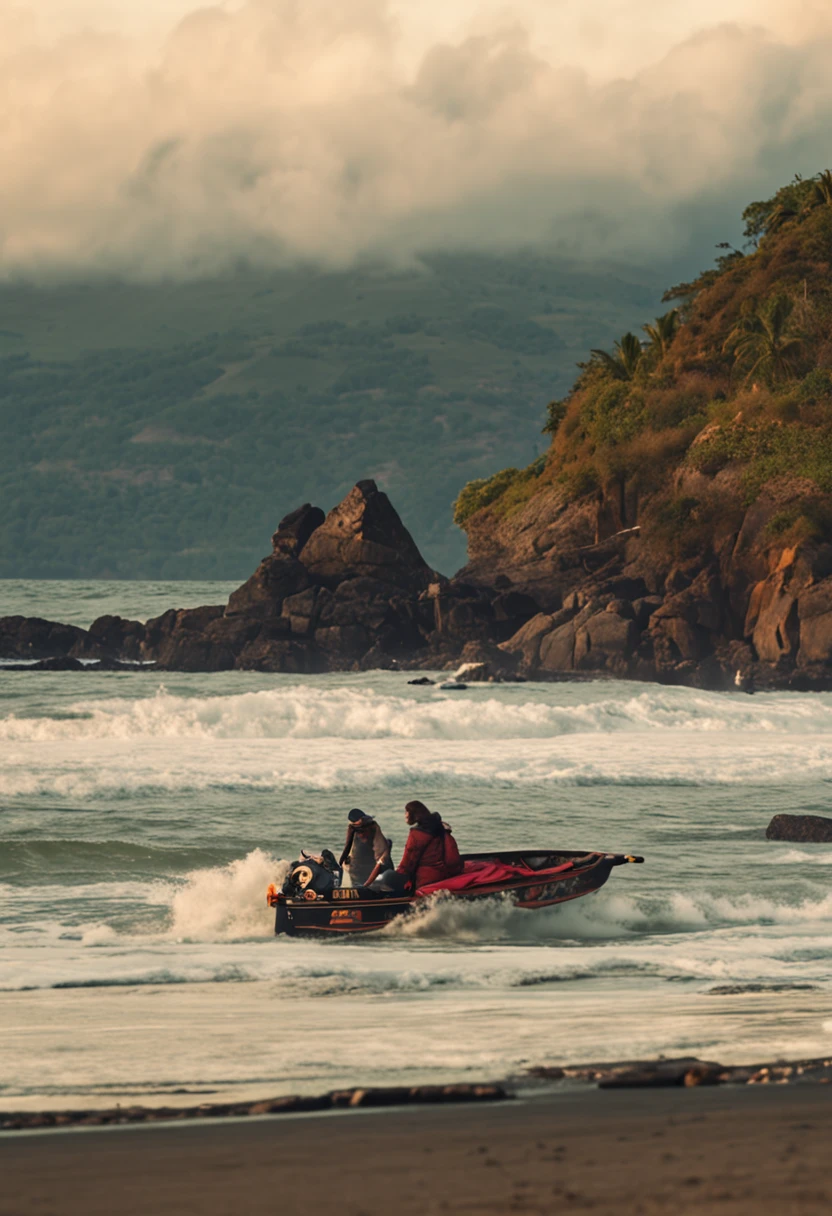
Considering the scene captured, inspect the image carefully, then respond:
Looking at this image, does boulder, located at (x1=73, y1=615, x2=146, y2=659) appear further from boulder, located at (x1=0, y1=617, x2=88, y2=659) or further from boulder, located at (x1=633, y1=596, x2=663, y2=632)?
boulder, located at (x1=633, y1=596, x2=663, y2=632)

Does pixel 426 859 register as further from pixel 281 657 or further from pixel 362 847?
pixel 281 657

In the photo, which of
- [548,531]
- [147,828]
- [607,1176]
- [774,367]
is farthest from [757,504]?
[607,1176]

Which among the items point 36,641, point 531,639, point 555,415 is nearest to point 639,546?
point 531,639

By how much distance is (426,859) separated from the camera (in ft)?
49.9

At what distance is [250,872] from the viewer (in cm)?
1620

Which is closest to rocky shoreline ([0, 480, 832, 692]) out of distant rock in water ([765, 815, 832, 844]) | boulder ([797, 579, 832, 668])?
boulder ([797, 579, 832, 668])

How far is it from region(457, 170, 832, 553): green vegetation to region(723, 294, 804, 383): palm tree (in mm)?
63

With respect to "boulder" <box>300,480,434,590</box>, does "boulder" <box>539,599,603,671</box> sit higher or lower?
lower

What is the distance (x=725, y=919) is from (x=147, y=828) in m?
10.7

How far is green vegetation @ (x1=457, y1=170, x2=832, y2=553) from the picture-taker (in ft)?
188

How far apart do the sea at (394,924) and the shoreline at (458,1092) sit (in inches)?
15.5

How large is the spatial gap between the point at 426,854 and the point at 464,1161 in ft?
30.1

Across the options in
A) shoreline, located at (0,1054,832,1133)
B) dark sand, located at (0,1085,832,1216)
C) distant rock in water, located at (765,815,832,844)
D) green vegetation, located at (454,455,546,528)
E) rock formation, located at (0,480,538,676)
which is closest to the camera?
dark sand, located at (0,1085,832,1216)

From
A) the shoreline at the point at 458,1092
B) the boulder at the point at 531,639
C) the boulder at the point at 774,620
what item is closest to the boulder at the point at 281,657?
the boulder at the point at 531,639
